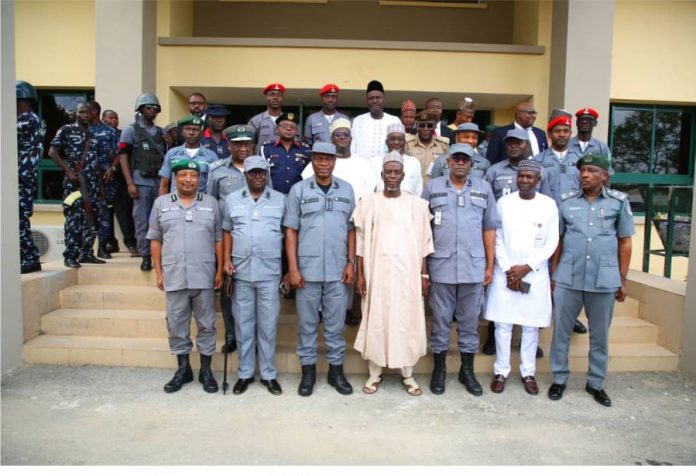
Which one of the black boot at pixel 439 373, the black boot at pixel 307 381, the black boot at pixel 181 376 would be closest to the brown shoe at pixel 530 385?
the black boot at pixel 439 373

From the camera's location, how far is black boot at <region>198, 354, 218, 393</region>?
4.48 metres

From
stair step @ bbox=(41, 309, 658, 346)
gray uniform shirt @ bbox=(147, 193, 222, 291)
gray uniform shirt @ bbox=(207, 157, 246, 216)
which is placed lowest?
stair step @ bbox=(41, 309, 658, 346)

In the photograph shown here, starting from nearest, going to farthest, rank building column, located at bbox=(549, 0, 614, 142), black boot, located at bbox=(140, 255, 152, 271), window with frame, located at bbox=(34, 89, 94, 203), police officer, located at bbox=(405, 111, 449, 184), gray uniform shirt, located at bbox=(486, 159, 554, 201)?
gray uniform shirt, located at bbox=(486, 159, 554, 201) → police officer, located at bbox=(405, 111, 449, 184) → black boot, located at bbox=(140, 255, 152, 271) → building column, located at bbox=(549, 0, 614, 142) → window with frame, located at bbox=(34, 89, 94, 203)

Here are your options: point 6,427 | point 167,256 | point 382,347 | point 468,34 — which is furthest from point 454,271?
point 468,34

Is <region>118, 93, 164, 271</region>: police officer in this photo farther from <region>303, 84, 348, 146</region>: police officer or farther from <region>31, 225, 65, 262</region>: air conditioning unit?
<region>31, 225, 65, 262</region>: air conditioning unit

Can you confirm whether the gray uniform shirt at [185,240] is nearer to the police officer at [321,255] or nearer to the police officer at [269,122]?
the police officer at [321,255]

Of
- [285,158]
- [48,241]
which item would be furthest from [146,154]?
[48,241]

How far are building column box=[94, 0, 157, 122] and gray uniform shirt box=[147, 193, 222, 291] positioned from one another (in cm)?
401

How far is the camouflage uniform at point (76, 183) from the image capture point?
6031 millimetres

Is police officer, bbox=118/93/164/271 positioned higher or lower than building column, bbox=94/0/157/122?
lower

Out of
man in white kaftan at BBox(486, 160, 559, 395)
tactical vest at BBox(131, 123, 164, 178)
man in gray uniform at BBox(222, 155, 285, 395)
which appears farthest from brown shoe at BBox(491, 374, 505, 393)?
tactical vest at BBox(131, 123, 164, 178)

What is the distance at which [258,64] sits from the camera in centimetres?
844

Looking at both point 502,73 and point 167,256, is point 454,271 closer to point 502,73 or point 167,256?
point 167,256

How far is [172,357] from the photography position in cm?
506
